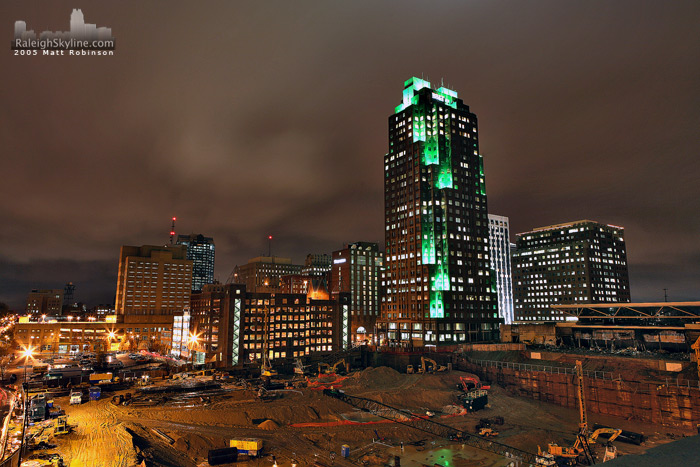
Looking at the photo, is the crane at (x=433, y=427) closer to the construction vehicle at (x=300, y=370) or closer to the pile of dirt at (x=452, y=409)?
the pile of dirt at (x=452, y=409)

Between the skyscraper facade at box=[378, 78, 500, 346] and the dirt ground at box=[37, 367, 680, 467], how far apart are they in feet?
232

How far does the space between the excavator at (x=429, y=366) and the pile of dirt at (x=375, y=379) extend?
13692 millimetres

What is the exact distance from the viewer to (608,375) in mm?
83312

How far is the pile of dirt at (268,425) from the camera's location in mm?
60406

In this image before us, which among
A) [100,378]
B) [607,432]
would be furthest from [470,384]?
[100,378]

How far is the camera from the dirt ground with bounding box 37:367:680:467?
4925cm

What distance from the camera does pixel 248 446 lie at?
164ft

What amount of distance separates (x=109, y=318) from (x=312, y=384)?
477ft

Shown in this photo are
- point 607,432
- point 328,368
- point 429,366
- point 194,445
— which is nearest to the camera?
point 194,445

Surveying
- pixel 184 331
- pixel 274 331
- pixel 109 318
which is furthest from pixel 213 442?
pixel 109 318

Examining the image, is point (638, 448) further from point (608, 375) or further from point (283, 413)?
point (283, 413)

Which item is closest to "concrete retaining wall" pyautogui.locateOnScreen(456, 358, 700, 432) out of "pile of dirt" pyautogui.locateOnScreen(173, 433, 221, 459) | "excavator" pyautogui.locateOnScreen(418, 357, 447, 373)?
"excavator" pyautogui.locateOnScreen(418, 357, 447, 373)

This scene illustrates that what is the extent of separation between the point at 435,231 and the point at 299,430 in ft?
369

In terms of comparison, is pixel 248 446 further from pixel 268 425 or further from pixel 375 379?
pixel 375 379
